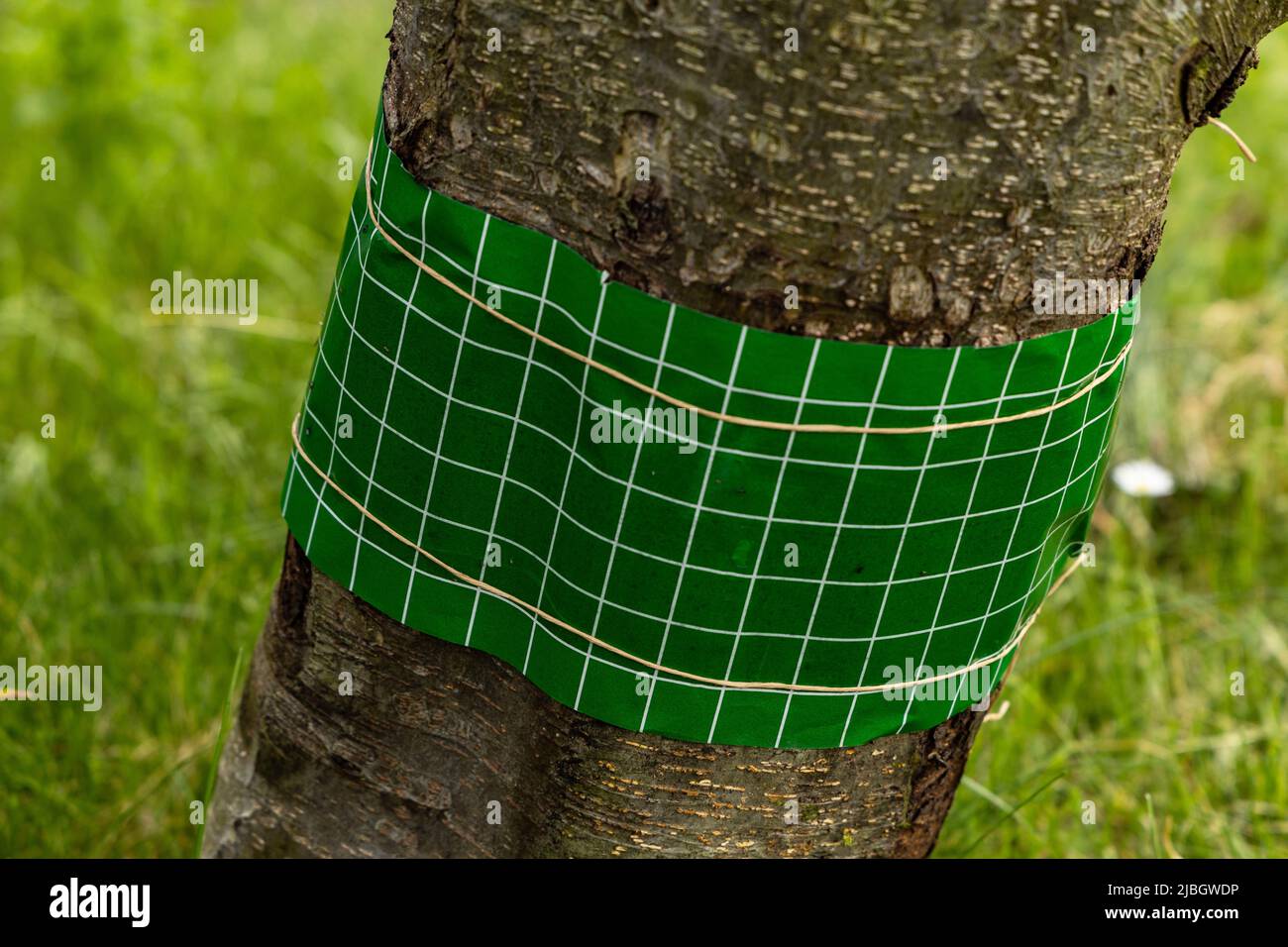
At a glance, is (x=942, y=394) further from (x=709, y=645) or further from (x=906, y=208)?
(x=709, y=645)

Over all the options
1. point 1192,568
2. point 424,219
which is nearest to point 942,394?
point 424,219

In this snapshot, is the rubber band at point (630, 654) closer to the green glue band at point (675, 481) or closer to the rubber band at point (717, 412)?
the green glue band at point (675, 481)

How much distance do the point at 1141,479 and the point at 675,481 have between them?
189cm

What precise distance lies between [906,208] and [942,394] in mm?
183

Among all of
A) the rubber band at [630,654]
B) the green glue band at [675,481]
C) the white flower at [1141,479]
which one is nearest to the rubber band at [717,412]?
the green glue band at [675,481]

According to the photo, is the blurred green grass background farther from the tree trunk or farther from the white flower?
the tree trunk

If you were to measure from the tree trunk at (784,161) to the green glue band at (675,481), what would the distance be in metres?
0.04

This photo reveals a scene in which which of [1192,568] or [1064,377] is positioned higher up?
[1064,377]

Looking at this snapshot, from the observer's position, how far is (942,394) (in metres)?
1.09

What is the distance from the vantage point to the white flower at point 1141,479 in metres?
2.61

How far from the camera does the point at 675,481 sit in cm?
109

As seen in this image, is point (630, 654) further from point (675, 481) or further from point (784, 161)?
point (784, 161)

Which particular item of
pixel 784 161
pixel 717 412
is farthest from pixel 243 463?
pixel 784 161

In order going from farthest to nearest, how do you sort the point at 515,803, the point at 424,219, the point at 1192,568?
the point at 1192,568 → the point at 515,803 → the point at 424,219
